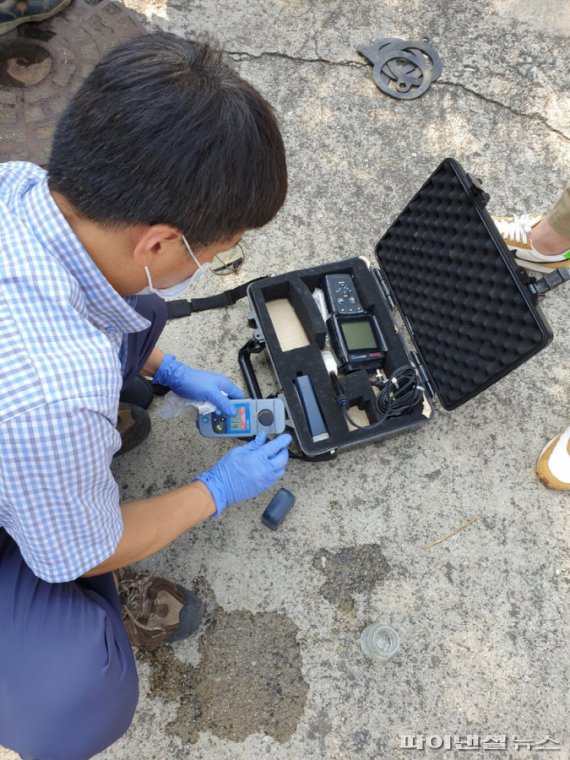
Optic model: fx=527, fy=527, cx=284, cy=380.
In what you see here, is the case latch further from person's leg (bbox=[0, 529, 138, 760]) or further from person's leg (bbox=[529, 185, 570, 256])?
person's leg (bbox=[0, 529, 138, 760])

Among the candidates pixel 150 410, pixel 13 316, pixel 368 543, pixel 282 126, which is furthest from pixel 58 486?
pixel 282 126

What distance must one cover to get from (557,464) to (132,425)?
135cm

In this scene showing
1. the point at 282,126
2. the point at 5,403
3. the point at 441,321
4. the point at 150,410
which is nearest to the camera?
the point at 5,403

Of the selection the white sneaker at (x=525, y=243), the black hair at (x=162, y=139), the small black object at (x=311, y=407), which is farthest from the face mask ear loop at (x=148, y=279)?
the white sneaker at (x=525, y=243)

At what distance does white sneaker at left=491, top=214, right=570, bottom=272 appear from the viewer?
2.00m

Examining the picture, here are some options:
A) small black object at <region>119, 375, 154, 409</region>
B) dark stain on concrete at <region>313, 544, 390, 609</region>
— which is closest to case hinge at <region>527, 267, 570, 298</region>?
dark stain on concrete at <region>313, 544, 390, 609</region>

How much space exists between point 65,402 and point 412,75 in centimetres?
232

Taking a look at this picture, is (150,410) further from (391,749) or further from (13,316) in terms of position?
(391,749)

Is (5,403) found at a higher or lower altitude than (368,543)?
higher

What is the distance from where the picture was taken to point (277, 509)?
1623mm

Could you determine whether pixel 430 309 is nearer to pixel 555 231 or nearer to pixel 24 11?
pixel 555 231

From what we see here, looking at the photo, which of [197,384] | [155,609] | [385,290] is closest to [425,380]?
[385,290]

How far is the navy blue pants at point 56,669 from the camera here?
3.63ft

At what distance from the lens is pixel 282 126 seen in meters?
2.28
